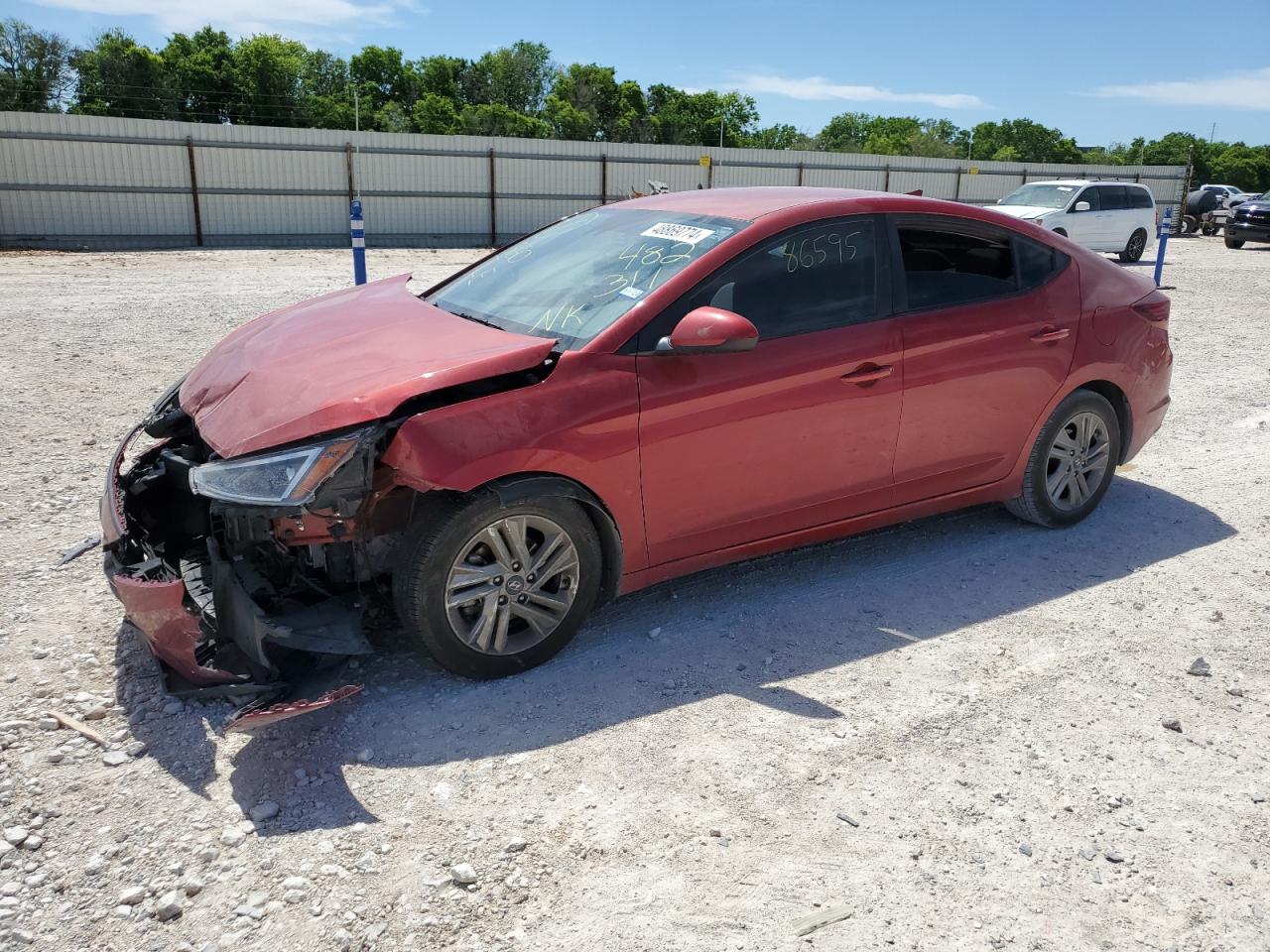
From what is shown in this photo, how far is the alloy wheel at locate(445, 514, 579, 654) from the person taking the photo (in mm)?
3514

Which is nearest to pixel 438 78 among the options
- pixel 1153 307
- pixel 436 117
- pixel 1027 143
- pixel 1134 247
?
pixel 436 117

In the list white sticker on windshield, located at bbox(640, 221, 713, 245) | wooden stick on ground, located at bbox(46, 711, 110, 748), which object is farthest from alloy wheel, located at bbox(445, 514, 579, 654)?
white sticker on windshield, located at bbox(640, 221, 713, 245)

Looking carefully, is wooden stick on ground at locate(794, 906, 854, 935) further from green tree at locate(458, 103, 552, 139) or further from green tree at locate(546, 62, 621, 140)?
green tree at locate(546, 62, 621, 140)

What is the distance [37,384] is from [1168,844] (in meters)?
7.87

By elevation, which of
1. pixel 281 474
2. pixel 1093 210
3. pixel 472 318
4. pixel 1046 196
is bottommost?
pixel 281 474

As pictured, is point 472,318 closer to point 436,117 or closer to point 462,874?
point 462,874

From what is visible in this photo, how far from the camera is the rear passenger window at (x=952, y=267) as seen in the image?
4477 mm

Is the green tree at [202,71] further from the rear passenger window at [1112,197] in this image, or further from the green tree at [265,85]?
the rear passenger window at [1112,197]

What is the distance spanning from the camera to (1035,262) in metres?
4.89

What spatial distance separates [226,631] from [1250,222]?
1146 inches

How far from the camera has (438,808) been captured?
9.82ft

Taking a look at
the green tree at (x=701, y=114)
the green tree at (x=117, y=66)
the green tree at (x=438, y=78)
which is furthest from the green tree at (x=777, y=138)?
the green tree at (x=117, y=66)

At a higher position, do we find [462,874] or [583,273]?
[583,273]

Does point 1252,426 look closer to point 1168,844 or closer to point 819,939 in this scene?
point 1168,844
